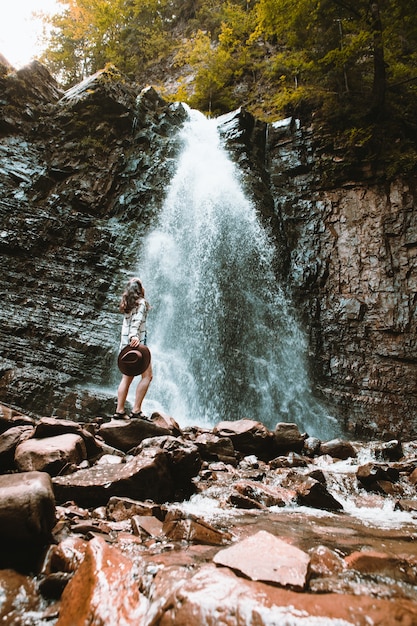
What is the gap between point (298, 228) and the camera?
40.3 ft

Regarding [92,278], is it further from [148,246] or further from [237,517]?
[237,517]

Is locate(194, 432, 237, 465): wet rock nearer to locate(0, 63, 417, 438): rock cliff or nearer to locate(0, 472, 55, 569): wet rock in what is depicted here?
locate(0, 472, 55, 569): wet rock

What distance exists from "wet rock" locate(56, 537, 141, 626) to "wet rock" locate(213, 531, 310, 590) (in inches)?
15.2

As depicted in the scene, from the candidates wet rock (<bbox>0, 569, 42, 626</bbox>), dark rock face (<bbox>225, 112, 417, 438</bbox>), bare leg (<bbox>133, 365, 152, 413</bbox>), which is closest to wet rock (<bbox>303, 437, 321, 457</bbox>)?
bare leg (<bbox>133, 365, 152, 413</bbox>)

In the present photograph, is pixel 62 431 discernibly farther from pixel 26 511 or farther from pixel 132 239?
pixel 132 239

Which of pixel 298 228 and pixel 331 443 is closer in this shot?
pixel 331 443

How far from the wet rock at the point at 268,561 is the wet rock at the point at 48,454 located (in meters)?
1.87

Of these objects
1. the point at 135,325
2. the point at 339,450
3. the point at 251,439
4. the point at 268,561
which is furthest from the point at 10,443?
the point at 339,450

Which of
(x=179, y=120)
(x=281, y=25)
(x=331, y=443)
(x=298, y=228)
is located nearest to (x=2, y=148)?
(x=179, y=120)

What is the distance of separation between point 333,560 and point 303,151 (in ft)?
46.4

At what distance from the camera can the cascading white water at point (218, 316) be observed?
30.7ft

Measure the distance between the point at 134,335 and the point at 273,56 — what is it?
63.6ft

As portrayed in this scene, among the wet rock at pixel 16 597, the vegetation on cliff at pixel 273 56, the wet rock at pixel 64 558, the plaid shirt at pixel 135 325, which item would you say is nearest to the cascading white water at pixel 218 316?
the plaid shirt at pixel 135 325

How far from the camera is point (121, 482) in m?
2.79
